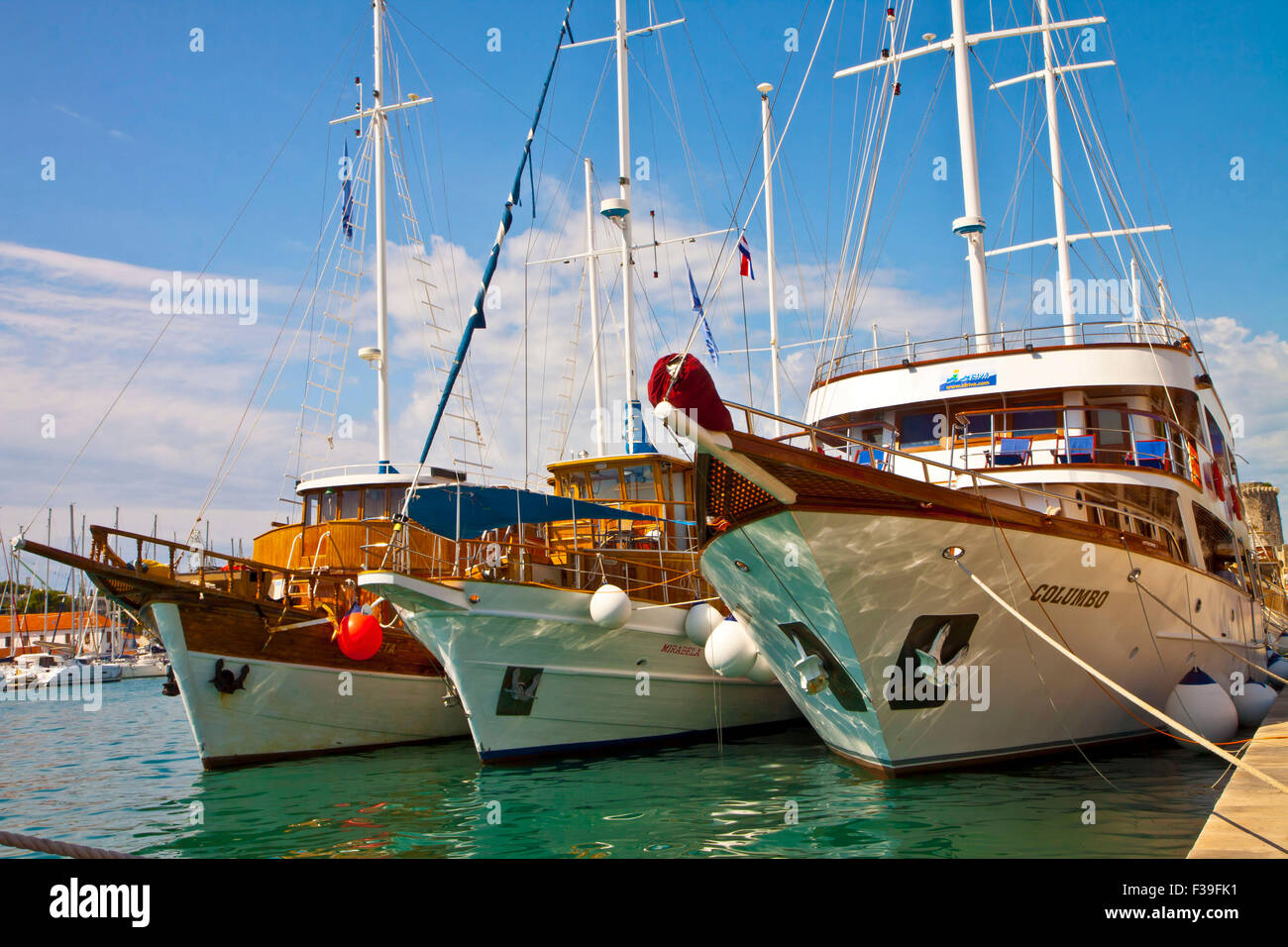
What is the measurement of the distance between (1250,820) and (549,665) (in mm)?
9136

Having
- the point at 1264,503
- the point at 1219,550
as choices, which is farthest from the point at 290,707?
the point at 1264,503

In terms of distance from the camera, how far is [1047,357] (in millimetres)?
12391

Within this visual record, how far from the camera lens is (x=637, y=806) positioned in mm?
9586

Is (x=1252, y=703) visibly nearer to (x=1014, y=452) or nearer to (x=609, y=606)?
(x=1014, y=452)

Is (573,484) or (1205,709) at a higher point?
(573,484)

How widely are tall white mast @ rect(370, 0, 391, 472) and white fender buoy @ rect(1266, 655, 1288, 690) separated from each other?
18032 mm

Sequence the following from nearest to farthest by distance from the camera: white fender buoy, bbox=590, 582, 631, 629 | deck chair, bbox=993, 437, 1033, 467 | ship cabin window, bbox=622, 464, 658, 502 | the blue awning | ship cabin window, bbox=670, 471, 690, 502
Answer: deck chair, bbox=993, 437, 1033, 467, white fender buoy, bbox=590, 582, 631, 629, the blue awning, ship cabin window, bbox=622, 464, 658, 502, ship cabin window, bbox=670, 471, 690, 502

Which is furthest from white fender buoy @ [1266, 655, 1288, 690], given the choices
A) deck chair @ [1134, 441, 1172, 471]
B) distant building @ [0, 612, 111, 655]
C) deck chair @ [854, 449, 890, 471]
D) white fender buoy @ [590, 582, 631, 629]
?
distant building @ [0, 612, 111, 655]

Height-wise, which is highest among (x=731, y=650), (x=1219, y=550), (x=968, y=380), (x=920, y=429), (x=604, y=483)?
(x=968, y=380)

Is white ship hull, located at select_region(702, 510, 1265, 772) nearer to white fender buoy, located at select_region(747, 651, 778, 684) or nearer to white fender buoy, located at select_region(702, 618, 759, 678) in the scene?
white fender buoy, located at select_region(702, 618, 759, 678)

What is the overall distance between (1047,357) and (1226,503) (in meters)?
6.57

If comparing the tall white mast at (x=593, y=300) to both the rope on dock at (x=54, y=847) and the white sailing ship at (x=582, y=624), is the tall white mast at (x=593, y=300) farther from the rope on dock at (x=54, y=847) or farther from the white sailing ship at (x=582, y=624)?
the rope on dock at (x=54, y=847)

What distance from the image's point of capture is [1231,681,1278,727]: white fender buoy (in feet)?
41.4

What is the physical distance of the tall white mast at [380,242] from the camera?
62.0 ft
